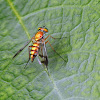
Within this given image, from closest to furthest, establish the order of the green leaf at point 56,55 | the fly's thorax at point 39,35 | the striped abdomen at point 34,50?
the green leaf at point 56,55, the striped abdomen at point 34,50, the fly's thorax at point 39,35

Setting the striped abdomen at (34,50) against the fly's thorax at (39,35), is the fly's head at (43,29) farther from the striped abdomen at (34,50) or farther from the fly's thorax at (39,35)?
the striped abdomen at (34,50)

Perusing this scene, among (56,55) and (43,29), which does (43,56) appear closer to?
(56,55)

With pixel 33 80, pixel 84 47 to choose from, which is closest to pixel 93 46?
pixel 84 47

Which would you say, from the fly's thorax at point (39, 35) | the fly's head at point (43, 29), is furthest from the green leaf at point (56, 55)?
the fly's thorax at point (39, 35)

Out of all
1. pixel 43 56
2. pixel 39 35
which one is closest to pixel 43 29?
pixel 39 35

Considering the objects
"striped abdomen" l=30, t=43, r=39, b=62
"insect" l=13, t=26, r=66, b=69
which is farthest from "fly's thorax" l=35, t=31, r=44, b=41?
"striped abdomen" l=30, t=43, r=39, b=62

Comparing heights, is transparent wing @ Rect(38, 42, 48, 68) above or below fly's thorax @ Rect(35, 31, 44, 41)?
below

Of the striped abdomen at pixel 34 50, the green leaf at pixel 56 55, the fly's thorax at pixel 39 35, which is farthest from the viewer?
the fly's thorax at pixel 39 35

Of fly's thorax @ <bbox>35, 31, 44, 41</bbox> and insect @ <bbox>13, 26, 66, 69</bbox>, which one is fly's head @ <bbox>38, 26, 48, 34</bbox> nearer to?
insect @ <bbox>13, 26, 66, 69</bbox>
